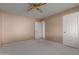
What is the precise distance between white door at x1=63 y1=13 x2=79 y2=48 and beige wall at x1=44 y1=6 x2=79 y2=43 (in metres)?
0.38

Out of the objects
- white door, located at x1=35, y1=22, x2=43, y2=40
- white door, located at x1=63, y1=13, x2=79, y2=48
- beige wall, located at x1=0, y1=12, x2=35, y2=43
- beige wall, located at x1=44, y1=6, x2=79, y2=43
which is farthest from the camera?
white door, located at x1=35, y1=22, x2=43, y2=40

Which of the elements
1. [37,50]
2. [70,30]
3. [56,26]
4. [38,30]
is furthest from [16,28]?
[70,30]

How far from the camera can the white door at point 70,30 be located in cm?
508

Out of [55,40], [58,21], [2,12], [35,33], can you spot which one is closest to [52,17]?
[58,21]

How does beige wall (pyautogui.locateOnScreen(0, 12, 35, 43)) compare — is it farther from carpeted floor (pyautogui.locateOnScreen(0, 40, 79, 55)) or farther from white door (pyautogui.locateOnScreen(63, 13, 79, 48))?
white door (pyautogui.locateOnScreen(63, 13, 79, 48))

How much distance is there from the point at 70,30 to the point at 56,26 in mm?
1799

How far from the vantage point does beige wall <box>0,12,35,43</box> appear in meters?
6.29

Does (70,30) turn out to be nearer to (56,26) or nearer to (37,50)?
(56,26)

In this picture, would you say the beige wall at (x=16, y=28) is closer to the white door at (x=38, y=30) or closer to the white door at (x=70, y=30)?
the white door at (x=38, y=30)

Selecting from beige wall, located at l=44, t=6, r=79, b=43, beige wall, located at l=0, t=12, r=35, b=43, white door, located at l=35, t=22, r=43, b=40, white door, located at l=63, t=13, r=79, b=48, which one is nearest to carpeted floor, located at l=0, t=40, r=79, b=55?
white door, located at l=63, t=13, r=79, b=48

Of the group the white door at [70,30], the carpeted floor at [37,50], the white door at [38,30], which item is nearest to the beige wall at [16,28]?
the white door at [38,30]

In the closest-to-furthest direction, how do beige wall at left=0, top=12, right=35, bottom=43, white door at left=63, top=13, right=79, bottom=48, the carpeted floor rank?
the carpeted floor < white door at left=63, top=13, right=79, bottom=48 < beige wall at left=0, top=12, right=35, bottom=43

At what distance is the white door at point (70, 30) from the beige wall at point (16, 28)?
11.1 feet

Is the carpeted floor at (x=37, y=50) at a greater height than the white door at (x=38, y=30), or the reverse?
the white door at (x=38, y=30)
